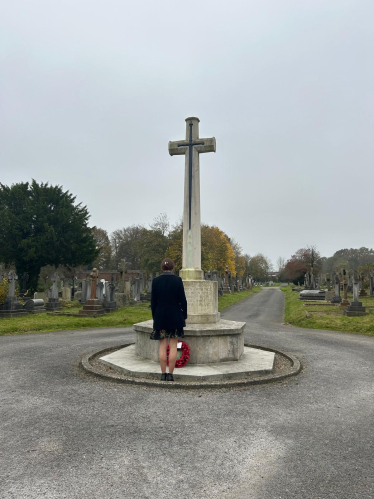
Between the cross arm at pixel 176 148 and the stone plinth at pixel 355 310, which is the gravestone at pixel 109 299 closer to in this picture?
the cross arm at pixel 176 148

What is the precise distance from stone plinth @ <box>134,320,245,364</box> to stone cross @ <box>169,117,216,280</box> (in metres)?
1.43

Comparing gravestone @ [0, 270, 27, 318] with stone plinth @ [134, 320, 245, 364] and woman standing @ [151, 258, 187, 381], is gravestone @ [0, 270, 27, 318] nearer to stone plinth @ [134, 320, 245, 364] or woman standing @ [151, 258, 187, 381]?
stone plinth @ [134, 320, 245, 364]

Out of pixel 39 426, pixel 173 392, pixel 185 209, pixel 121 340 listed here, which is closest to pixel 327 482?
pixel 173 392

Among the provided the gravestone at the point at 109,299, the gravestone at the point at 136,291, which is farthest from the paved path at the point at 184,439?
the gravestone at the point at 136,291

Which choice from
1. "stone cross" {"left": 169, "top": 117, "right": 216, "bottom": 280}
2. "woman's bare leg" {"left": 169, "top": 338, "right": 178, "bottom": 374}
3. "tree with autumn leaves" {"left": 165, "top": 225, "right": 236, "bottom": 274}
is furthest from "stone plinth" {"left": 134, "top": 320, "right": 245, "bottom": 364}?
"tree with autumn leaves" {"left": 165, "top": 225, "right": 236, "bottom": 274}

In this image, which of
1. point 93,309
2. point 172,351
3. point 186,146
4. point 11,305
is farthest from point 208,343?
point 11,305

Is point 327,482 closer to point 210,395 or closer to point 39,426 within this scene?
point 210,395

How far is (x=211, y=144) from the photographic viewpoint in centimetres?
768

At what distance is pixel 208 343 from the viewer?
6121 mm

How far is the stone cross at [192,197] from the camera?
24.1ft

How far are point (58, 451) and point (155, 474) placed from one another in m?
0.99

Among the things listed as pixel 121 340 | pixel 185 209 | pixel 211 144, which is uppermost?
pixel 211 144

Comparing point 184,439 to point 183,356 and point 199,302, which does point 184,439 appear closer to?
point 183,356

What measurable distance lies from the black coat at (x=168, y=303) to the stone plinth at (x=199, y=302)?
62.3 inches
